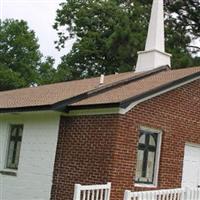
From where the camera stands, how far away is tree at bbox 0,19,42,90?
1984 inches

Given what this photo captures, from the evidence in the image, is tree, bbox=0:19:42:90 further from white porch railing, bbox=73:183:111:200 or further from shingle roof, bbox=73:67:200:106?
white porch railing, bbox=73:183:111:200

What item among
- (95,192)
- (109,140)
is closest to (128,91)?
(109,140)

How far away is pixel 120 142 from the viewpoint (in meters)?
13.2

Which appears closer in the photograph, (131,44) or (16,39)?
(131,44)

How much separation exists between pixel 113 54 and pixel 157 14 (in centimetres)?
1567

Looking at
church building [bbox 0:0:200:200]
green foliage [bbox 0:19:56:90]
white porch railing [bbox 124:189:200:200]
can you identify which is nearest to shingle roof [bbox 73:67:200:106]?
church building [bbox 0:0:200:200]

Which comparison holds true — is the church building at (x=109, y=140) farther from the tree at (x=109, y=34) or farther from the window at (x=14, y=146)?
the tree at (x=109, y=34)

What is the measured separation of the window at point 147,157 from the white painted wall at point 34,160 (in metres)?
2.48

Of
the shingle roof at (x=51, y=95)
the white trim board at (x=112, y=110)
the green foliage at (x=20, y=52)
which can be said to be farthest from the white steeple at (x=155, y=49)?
the green foliage at (x=20, y=52)

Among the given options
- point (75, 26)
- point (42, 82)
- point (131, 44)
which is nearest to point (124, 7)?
point (75, 26)

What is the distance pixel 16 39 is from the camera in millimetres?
50719

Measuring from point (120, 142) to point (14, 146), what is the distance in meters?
4.69

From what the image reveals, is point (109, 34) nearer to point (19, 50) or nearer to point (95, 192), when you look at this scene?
point (19, 50)

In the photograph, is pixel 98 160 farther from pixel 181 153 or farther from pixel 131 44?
pixel 131 44
